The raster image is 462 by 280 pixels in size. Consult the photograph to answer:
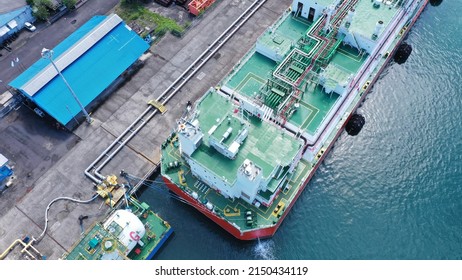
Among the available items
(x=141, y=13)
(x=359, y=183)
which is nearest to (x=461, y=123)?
(x=359, y=183)

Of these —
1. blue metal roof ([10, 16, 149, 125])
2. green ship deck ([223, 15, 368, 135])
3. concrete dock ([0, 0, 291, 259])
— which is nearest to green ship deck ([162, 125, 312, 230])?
concrete dock ([0, 0, 291, 259])

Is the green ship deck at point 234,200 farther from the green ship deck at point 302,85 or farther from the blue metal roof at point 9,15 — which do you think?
the blue metal roof at point 9,15

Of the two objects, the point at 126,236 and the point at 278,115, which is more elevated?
the point at 278,115

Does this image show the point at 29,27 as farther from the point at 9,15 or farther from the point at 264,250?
the point at 264,250

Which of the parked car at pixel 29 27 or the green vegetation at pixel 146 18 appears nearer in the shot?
the parked car at pixel 29 27

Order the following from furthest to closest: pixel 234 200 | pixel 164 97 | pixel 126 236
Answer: pixel 164 97
pixel 234 200
pixel 126 236

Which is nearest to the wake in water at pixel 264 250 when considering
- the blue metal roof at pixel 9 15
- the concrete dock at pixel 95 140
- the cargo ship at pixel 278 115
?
the cargo ship at pixel 278 115

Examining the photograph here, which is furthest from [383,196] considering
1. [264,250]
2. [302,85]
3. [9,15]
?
[9,15]
